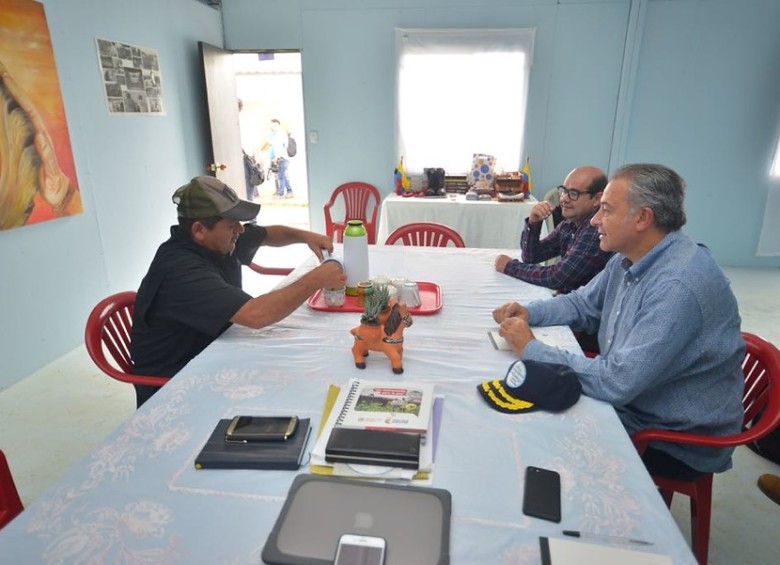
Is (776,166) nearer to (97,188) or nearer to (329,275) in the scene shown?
(329,275)

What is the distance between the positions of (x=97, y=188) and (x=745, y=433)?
3409mm

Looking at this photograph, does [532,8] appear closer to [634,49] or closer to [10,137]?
[634,49]

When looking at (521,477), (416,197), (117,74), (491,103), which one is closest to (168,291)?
(521,477)

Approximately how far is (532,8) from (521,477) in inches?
171

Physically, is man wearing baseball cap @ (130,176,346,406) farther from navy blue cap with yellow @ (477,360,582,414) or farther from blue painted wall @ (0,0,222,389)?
blue painted wall @ (0,0,222,389)

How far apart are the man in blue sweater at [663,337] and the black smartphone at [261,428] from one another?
644 mm

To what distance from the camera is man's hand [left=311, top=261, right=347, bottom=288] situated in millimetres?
1541

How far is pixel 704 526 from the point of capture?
1309 mm

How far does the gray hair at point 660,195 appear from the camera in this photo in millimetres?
1265

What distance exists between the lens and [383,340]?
1267 millimetres

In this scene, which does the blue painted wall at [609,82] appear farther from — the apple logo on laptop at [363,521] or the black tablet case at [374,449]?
the apple logo on laptop at [363,521]

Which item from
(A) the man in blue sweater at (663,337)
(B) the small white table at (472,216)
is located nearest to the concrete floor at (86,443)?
(A) the man in blue sweater at (663,337)

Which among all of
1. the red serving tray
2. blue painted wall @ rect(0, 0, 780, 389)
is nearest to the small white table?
blue painted wall @ rect(0, 0, 780, 389)

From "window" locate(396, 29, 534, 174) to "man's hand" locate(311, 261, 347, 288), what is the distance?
10.4 feet
